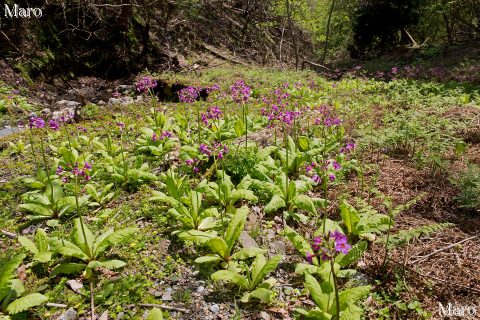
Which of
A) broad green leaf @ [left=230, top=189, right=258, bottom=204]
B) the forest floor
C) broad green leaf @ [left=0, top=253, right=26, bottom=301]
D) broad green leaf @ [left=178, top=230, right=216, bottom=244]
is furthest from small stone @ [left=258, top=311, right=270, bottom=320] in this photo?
broad green leaf @ [left=0, top=253, right=26, bottom=301]

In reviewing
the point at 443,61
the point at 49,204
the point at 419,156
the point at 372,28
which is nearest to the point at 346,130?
the point at 419,156

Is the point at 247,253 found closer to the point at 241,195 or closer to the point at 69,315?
the point at 241,195

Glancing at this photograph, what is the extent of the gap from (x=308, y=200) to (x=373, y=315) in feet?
4.57

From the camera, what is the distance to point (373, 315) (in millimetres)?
2797

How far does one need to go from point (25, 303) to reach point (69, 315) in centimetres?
34

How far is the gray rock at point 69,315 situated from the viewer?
275 centimetres

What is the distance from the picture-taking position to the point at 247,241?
3.55 meters

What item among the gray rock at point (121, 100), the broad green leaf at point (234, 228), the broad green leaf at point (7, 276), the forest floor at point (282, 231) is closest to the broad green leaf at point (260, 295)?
the forest floor at point (282, 231)

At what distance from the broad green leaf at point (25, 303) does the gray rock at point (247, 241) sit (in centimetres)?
178

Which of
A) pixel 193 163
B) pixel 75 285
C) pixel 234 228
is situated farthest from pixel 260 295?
pixel 193 163

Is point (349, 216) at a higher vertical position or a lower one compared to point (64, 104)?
lower

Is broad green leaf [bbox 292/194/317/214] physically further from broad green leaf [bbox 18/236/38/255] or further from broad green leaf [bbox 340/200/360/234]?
broad green leaf [bbox 18/236/38/255]

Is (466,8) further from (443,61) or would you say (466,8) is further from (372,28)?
(443,61)

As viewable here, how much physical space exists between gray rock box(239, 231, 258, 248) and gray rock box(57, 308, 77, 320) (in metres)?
1.59
